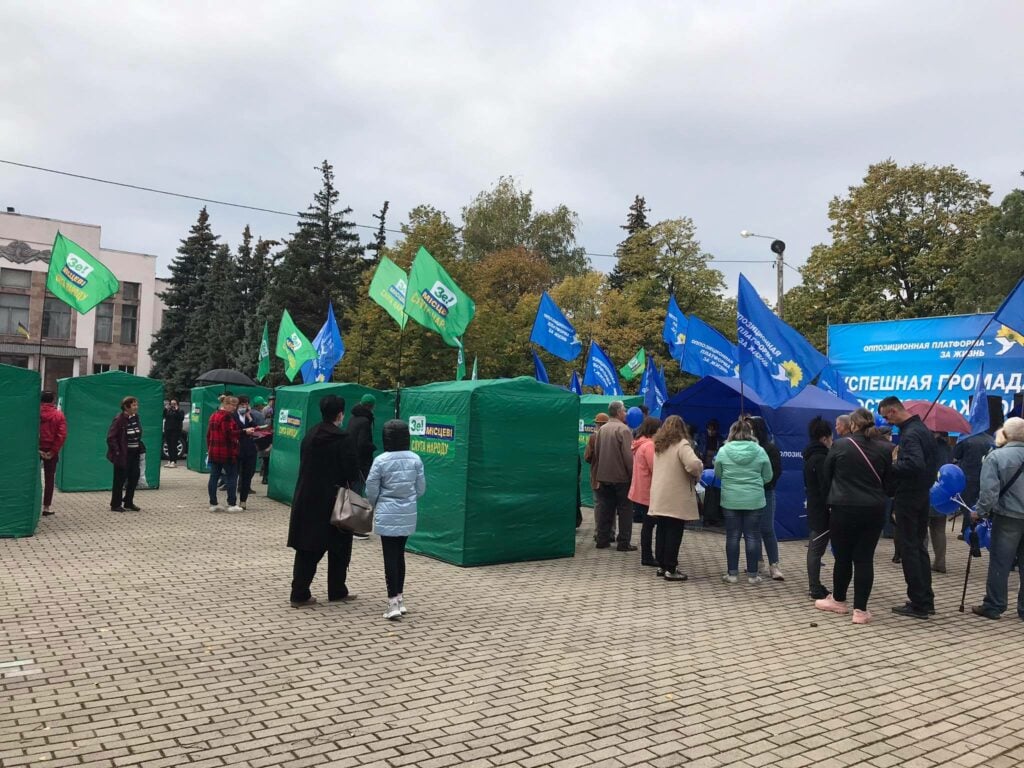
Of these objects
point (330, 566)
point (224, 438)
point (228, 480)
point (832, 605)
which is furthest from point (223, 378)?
point (832, 605)

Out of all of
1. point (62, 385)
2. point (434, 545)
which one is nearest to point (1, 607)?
point (434, 545)

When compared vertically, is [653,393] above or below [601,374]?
below

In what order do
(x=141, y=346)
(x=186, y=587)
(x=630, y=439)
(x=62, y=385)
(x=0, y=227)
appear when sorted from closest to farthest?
(x=186, y=587) < (x=630, y=439) < (x=62, y=385) < (x=0, y=227) < (x=141, y=346)

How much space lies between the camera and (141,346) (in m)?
56.2

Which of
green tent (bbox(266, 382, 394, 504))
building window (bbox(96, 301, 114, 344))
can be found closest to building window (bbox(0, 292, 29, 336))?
building window (bbox(96, 301, 114, 344))

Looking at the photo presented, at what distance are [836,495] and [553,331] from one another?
8751 millimetres

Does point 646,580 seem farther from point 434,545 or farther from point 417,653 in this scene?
point 417,653

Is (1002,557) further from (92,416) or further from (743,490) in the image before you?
(92,416)

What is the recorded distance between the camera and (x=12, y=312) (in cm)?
5006

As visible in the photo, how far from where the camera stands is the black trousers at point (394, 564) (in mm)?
6793

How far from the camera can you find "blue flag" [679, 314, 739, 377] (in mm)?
13250

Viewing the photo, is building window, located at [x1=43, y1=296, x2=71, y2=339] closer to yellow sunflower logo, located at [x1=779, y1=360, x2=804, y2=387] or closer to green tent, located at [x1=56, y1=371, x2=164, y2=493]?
green tent, located at [x1=56, y1=371, x2=164, y2=493]

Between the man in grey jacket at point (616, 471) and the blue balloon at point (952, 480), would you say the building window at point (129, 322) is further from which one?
the blue balloon at point (952, 480)

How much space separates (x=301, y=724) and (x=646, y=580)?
526cm
